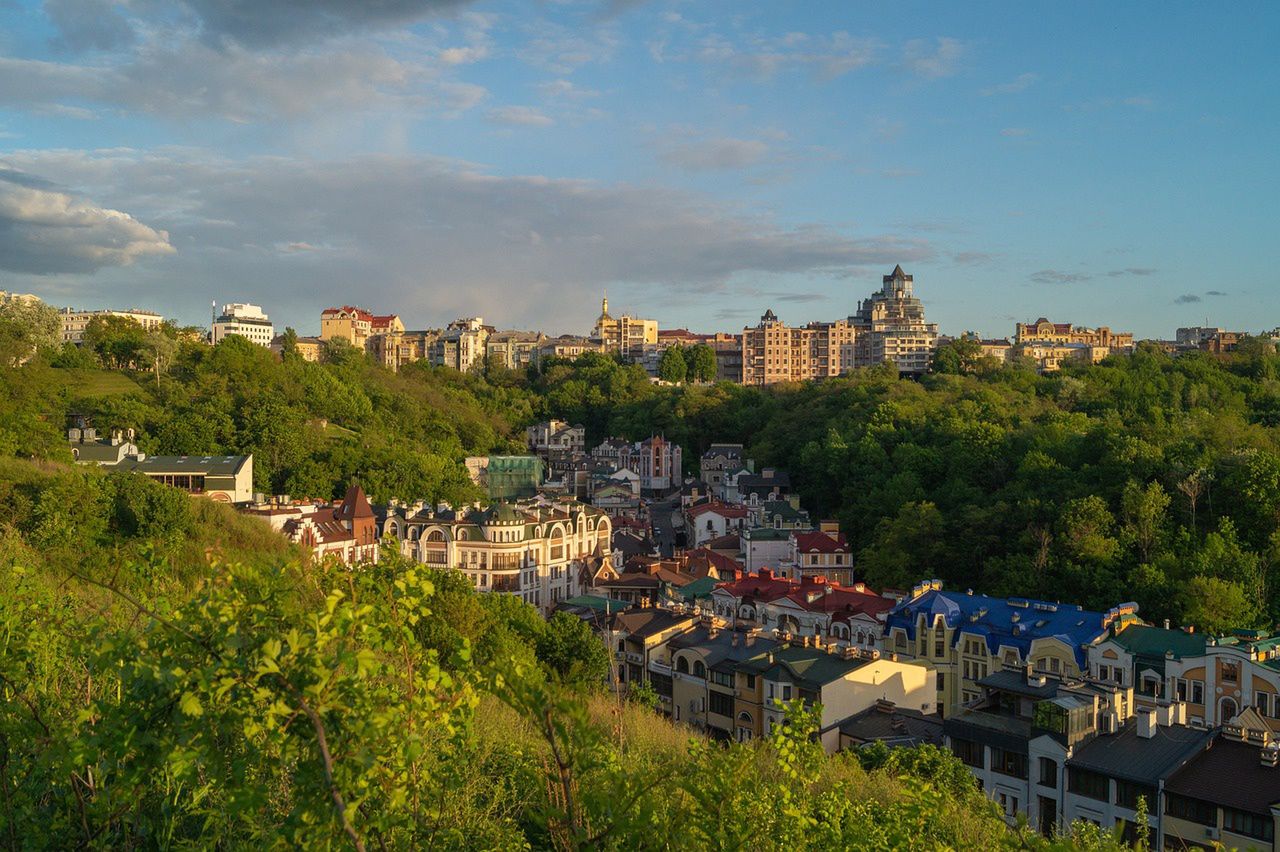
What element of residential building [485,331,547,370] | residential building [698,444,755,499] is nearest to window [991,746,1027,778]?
residential building [698,444,755,499]

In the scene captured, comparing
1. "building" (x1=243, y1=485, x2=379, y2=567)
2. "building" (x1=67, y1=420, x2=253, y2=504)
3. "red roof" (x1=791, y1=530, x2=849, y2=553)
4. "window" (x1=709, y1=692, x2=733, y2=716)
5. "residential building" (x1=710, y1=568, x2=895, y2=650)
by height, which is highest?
"building" (x1=67, y1=420, x2=253, y2=504)

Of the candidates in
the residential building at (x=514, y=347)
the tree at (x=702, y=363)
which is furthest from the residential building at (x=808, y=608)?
the residential building at (x=514, y=347)

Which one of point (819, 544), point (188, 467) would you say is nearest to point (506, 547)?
point (819, 544)

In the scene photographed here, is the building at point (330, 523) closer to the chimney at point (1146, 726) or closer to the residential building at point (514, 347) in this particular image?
the chimney at point (1146, 726)

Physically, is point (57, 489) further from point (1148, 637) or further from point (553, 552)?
point (1148, 637)

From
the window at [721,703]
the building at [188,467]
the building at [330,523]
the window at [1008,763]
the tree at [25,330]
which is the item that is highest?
the tree at [25,330]

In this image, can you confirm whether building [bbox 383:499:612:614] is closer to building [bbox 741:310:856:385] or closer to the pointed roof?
the pointed roof

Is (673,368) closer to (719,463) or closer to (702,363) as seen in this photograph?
(702,363)
